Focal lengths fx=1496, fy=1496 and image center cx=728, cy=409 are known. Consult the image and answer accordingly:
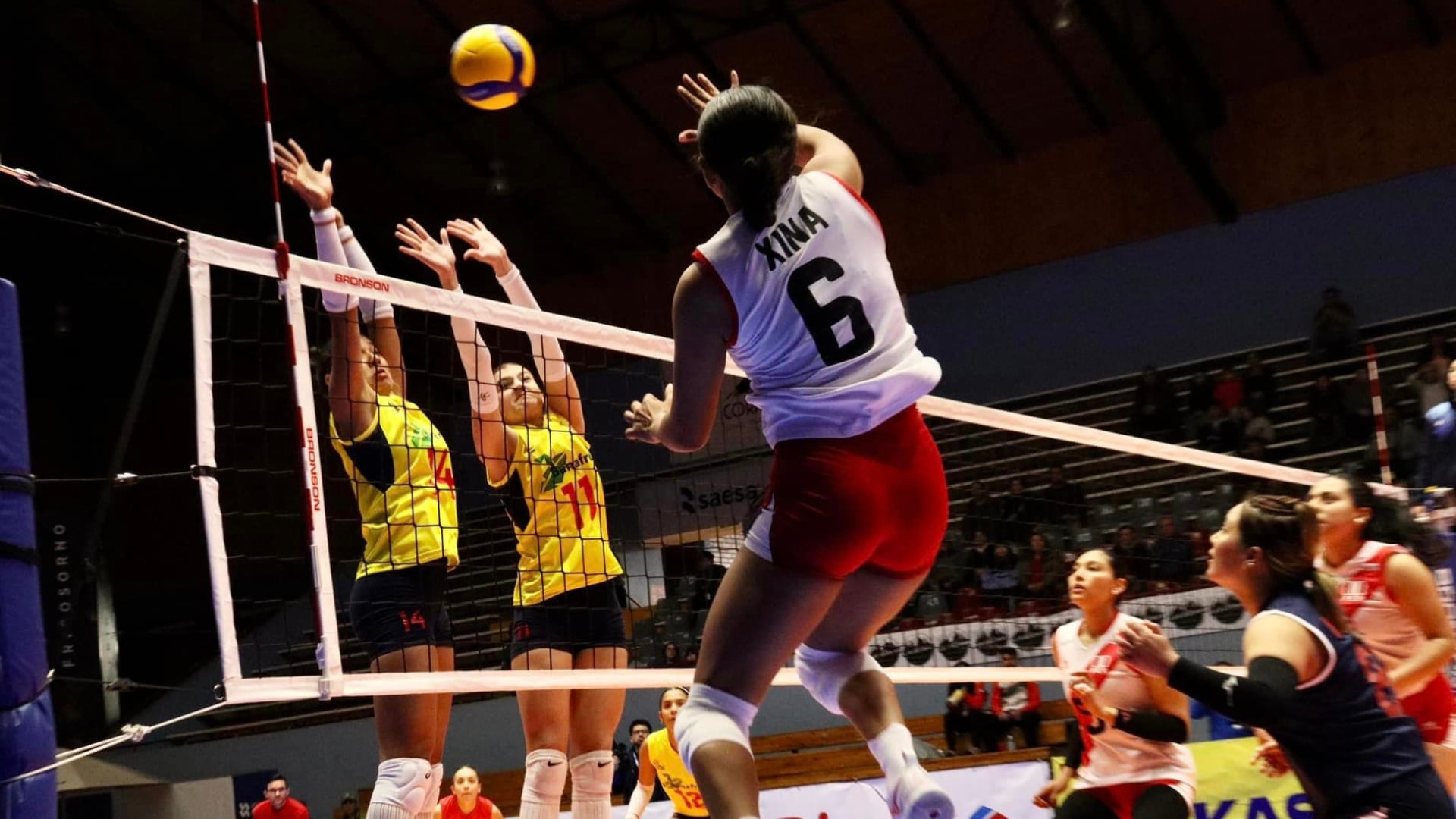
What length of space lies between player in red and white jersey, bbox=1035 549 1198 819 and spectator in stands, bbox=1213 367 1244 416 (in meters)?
13.6

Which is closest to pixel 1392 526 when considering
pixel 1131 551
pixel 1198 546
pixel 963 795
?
pixel 963 795

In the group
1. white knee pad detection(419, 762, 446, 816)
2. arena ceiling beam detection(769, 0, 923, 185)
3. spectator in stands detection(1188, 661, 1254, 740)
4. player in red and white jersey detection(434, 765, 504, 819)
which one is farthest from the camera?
arena ceiling beam detection(769, 0, 923, 185)

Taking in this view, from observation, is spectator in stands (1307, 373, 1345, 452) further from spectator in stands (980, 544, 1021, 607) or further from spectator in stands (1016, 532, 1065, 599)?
spectator in stands (980, 544, 1021, 607)

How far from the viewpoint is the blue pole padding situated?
388 cm

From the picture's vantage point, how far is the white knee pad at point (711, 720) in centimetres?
323

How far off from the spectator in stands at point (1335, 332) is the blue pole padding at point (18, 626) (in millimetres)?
17552

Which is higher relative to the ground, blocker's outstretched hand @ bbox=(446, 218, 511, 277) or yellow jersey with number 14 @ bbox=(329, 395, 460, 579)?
blocker's outstretched hand @ bbox=(446, 218, 511, 277)

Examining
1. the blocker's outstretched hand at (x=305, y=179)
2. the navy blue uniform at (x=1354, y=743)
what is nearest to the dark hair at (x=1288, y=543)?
the navy blue uniform at (x=1354, y=743)

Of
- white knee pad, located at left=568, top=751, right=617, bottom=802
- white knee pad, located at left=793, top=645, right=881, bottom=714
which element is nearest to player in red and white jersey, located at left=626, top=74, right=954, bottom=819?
white knee pad, located at left=793, top=645, right=881, bottom=714

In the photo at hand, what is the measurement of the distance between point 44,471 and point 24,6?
785 cm

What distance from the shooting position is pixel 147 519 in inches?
972

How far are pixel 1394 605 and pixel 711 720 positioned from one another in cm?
414

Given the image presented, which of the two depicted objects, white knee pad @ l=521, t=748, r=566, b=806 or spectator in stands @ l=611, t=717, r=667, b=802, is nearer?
white knee pad @ l=521, t=748, r=566, b=806

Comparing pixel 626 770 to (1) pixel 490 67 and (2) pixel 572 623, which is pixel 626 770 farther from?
(1) pixel 490 67
